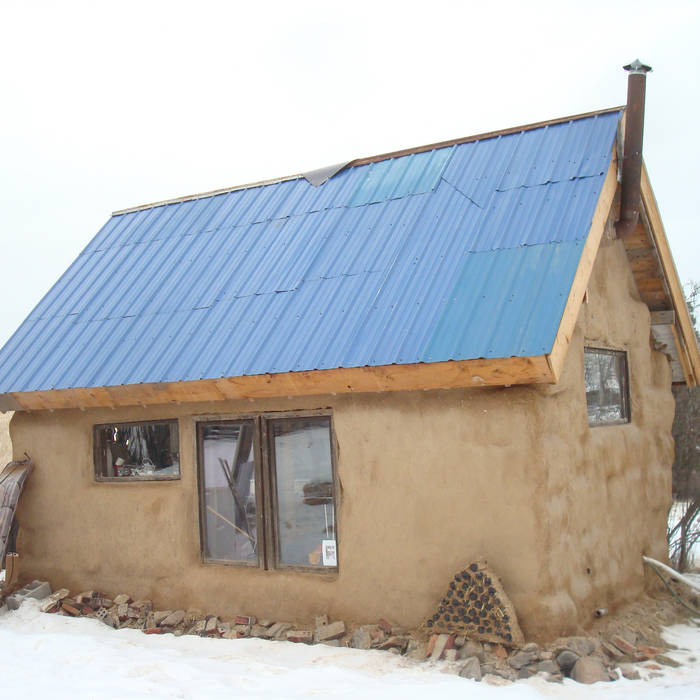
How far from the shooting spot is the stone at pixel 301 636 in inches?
322

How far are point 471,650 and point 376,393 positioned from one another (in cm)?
228

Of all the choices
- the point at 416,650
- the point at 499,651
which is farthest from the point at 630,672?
the point at 416,650

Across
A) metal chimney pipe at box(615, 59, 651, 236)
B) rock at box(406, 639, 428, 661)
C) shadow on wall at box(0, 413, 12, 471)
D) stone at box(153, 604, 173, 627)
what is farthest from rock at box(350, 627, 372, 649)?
shadow on wall at box(0, 413, 12, 471)

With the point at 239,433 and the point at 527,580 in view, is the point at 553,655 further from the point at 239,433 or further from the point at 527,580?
the point at 239,433

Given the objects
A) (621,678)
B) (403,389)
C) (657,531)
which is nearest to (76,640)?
(403,389)

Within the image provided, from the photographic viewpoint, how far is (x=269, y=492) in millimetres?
8898

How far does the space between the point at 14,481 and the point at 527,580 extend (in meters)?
5.92

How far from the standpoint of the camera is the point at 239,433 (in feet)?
29.9

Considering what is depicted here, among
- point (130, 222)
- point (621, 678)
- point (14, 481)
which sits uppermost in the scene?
point (130, 222)

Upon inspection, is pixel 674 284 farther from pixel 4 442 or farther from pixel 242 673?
pixel 4 442

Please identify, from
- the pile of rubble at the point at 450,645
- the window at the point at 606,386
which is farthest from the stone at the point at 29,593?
the window at the point at 606,386

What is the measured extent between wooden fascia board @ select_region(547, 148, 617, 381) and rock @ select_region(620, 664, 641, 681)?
90.0 inches

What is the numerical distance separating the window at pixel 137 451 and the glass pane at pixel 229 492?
0.43m

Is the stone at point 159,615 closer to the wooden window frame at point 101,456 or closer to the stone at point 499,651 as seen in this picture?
the wooden window frame at point 101,456
